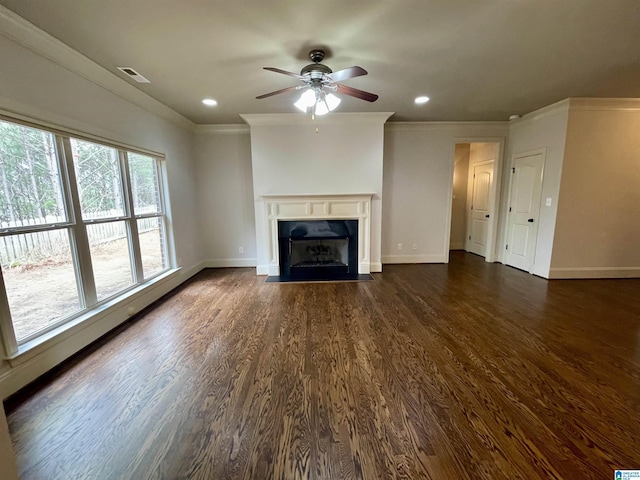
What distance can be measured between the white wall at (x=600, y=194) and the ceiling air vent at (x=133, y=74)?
5.59 metres

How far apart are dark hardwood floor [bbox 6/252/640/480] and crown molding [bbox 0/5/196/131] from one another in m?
2.55

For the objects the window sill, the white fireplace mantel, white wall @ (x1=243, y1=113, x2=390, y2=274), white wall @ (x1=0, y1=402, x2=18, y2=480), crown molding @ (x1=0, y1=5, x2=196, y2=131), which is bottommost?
the window sill

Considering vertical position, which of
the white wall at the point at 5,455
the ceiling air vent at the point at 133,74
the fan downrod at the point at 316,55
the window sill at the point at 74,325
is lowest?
the window sill at the point at 74,325

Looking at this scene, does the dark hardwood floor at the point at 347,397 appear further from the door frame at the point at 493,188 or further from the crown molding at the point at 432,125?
the crown molding at the point at 432,125

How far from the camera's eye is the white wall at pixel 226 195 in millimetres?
4820

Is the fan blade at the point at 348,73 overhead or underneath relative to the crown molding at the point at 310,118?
underneath

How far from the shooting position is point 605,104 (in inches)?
148

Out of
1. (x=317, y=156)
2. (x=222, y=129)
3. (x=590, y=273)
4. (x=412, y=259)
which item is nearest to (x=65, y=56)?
(x=222, y=129)

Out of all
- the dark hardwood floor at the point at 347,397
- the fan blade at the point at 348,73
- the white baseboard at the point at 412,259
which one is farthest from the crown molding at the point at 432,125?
the dark hardwood floor at the point at 347,397

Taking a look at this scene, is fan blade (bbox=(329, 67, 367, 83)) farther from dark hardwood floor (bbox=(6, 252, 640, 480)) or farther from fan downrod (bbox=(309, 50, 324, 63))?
dark hardwood floor (bbox=(6, 252, 640, 480))

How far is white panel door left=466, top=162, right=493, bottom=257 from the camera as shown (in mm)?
5375

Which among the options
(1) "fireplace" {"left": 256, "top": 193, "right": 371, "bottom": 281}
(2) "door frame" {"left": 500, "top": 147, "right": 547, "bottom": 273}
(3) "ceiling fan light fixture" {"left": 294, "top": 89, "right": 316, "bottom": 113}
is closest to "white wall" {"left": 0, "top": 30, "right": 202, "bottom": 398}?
(1) "fireplace" {"left": 256, "top": 193, "right": 371, "bottom": 281}

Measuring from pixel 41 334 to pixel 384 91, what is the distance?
426cm

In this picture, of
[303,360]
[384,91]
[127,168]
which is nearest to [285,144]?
[384,91]
